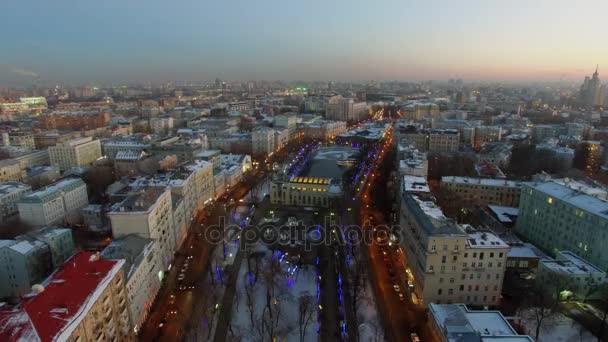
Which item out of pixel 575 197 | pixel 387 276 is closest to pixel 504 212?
pixel 575 197

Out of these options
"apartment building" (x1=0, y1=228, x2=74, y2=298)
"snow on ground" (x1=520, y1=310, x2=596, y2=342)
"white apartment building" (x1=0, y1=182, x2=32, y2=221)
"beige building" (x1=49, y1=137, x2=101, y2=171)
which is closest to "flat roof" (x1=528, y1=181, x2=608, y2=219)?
"snow on ground" (x1=520, y1=310, x2=596, y2=342)

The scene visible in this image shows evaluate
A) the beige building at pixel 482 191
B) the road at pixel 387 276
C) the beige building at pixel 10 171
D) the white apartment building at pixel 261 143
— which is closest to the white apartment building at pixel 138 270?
the road at pixel 387 276

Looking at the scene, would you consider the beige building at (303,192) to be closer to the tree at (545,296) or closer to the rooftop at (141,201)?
the rooftop at (141,201)

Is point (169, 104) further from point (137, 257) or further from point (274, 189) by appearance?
point (137, 257)

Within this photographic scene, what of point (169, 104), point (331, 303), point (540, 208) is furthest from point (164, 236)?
point (169, 104)

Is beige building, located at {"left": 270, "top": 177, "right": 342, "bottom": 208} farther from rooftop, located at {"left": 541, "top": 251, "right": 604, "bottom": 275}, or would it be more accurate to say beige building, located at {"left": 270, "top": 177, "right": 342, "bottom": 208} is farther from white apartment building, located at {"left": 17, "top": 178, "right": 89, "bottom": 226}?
rooftop, located at {"left": 541, "top": 251, "right": 604, "bottom": 275}

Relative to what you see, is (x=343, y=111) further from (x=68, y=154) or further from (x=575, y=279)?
(x=575, y=279)
